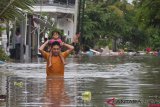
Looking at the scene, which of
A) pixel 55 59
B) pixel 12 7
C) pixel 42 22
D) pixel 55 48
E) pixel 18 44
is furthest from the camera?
pixel 42 22

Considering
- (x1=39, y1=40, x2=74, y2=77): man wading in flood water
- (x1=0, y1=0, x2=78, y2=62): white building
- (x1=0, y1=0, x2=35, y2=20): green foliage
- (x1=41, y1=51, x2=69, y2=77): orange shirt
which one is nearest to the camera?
(x1=0, y1=0, x2=35, y2=20): green foliage

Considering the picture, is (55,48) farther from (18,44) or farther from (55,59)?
(18,44)

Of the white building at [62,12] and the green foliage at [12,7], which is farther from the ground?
the green foliage at [12,7]

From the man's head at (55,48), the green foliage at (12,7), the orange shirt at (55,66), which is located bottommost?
the orange shirt at (55,66)

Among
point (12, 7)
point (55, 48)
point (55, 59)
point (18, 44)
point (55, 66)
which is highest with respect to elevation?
point (12, 7)

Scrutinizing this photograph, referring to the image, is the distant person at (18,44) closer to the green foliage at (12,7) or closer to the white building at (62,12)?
the green foliage at (12,7)

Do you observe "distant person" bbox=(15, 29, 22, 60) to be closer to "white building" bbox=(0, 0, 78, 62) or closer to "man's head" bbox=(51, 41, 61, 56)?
"white building" bbox=(0, 0, 78, 62)

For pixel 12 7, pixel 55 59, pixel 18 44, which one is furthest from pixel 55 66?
pixel 18 44

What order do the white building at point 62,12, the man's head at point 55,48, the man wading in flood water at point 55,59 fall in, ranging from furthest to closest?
the white building at point 62,12 < the man wading in flood water at point 55,59 < the man's head at point 55,48

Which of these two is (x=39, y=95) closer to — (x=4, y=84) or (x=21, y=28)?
(x=4, y=84)

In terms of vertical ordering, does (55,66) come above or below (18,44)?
above

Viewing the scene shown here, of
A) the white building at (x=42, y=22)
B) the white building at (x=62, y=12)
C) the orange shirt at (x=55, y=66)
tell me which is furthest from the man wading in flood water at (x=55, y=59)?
the white building at (x=62, y=12)

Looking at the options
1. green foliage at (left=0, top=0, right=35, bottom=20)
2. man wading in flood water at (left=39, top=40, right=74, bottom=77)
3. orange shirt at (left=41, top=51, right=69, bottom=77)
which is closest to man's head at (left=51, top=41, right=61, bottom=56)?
man wading in flood water at (left=39, top=40, right=74, bottom=77)

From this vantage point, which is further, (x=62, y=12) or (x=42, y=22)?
(x=62, y=12)
